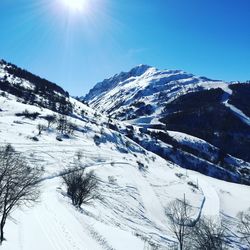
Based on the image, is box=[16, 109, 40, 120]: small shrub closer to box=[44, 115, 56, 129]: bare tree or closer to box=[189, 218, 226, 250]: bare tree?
box=[44, 115, 56, 129]: bare tree

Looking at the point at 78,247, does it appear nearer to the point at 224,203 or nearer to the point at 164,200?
the point at 164,200

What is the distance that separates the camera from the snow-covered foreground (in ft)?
97.7

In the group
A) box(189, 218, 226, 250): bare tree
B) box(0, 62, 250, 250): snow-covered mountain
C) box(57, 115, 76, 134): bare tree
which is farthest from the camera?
box(57, 115, 76, 134): bare tree

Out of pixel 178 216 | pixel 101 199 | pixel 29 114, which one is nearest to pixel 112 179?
pixel 101 199

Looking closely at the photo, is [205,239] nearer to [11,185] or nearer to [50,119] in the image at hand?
[11,185]

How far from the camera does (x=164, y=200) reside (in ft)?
258

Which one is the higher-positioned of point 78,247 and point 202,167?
point 202,167

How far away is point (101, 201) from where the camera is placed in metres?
58.2

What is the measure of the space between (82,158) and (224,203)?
45704mm

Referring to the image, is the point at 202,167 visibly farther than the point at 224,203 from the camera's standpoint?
Yes

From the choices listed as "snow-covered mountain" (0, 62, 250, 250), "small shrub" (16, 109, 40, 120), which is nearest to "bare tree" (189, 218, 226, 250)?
"snow-covered mountain" (0, 62, 250, 250)

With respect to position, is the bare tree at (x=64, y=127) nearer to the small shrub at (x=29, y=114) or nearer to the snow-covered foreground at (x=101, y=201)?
the snow-covered foreground at (x=101, y=201)

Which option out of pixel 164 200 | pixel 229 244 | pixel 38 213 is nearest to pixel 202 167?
pixel 164 200

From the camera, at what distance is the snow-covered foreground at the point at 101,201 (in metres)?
29.8
